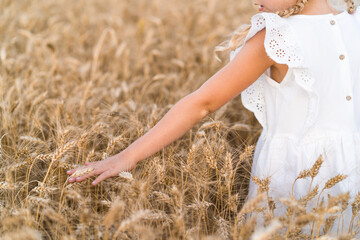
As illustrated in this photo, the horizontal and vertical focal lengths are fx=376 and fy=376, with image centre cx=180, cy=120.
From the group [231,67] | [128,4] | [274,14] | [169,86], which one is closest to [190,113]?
[231,67]

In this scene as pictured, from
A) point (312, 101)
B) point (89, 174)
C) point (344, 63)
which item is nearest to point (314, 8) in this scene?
point (344, 63)

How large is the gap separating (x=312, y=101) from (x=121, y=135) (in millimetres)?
767

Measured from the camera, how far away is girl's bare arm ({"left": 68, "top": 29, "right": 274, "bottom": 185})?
1386 mm

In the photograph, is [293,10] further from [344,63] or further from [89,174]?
[89,174]

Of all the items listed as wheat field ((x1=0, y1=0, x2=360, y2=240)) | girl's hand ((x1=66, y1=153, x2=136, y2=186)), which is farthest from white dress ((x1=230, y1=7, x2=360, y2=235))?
girl's hand ((x1=66, y1=153, x2=136, y2=186))

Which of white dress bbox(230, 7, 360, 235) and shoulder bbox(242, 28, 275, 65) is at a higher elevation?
shoulder bbox(242, 28, 275, 65)

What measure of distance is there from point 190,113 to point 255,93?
14.2 inches

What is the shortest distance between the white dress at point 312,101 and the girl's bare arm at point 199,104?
70 mm

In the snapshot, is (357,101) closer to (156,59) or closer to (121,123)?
(121,123)

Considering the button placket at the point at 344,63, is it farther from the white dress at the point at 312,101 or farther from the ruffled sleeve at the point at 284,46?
Result: the ruffled sleeve at the point at 284,46

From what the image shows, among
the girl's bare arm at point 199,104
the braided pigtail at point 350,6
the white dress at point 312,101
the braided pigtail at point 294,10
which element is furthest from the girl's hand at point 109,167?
the braided pigtail at point 350,6

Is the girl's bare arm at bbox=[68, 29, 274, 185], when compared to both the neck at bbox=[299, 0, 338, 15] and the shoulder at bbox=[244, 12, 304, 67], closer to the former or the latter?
the shoulder at bbox=[244, 12, 304, 67]

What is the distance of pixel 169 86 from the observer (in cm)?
290

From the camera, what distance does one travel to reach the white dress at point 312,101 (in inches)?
54.1
